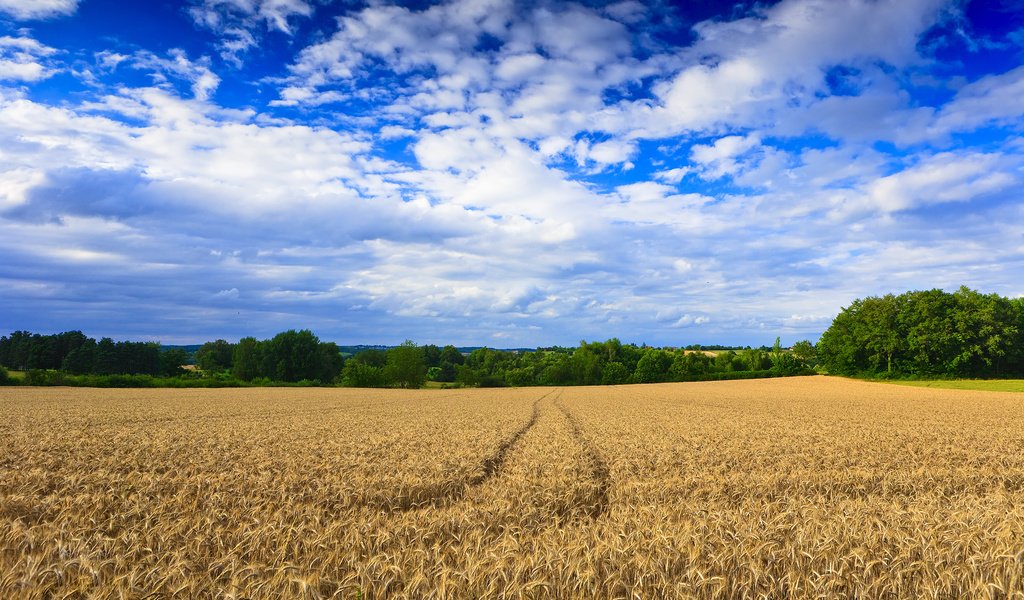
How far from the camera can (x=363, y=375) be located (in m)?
87.6

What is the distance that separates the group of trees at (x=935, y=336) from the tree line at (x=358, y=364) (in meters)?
15.4

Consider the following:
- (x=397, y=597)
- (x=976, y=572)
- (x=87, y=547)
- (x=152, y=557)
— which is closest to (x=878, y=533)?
(x=976, y=572)

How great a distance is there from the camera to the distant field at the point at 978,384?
2290 inches

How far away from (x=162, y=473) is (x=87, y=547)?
5321 millimetres

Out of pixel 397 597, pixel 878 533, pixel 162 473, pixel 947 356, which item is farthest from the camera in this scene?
pixel 947 356

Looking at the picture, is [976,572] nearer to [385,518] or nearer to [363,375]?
[385,518]

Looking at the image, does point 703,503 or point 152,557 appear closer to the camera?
point 152,557

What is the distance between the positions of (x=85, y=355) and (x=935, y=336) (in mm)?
139431

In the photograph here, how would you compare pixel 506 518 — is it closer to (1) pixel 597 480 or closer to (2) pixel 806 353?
(1) pixel 597 480

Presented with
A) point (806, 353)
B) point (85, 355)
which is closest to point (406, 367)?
point (85, 355)

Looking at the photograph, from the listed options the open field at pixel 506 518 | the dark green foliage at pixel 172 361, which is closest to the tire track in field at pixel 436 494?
the open field at pixel 506 518

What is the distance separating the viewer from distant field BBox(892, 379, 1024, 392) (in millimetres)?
58156

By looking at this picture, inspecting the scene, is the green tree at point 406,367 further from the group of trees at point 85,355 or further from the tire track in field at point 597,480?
the tire track in field at point 597,480

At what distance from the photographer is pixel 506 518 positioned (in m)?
7.00
